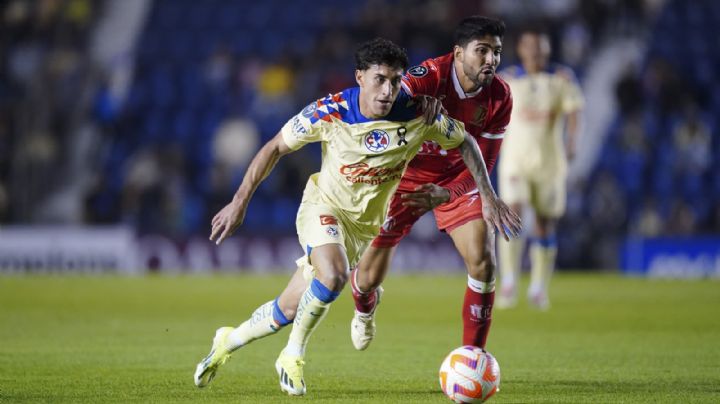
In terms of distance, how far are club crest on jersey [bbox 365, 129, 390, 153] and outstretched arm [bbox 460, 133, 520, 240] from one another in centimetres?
46

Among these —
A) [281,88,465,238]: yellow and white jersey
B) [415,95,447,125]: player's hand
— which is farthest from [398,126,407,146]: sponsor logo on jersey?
[415,95,447,125]: player's hand

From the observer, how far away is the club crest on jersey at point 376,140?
21.1 feet

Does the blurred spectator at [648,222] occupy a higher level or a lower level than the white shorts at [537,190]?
lower

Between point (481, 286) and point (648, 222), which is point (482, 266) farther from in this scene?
point (648, 222)

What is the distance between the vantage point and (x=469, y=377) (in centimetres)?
579

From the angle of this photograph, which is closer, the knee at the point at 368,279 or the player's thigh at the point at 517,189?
the knee at the point at 368,279

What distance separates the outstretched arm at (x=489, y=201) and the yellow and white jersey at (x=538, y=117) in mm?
5684

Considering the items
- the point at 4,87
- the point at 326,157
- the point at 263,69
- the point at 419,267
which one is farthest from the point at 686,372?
the point at 4,87

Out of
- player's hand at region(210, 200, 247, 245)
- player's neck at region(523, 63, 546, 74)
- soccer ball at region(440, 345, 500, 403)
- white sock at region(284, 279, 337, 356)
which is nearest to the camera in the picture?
soccer ball at region(440, 345, 500, 403)

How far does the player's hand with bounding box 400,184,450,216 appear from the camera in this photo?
744 cm

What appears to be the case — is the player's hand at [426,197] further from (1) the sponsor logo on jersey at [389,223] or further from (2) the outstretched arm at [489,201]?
(2) the outstretched arm at [489,201]

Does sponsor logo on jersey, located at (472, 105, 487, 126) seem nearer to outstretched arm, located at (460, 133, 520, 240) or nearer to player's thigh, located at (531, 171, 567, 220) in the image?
outstretched arm, located at (460, 133, 520, 240)

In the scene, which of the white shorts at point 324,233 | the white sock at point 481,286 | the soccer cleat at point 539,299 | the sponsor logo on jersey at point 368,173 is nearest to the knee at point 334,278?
the white shorts at point 324,233

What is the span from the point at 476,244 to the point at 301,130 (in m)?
1.38
